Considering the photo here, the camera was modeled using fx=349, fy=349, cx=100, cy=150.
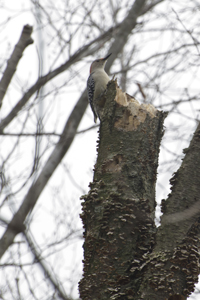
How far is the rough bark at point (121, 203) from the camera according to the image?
7.59 feet

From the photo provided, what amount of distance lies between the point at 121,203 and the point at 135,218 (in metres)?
0.15

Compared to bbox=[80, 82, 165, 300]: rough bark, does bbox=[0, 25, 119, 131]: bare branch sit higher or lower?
higher

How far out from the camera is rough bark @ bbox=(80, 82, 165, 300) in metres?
2.31

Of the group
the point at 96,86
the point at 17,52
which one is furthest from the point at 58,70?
the point at 17,52

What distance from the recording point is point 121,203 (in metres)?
2.56

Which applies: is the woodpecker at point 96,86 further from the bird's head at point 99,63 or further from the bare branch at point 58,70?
the bare branch at point 58,70

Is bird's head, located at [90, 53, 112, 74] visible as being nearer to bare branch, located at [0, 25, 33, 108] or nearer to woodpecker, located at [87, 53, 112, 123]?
woodpecker, located at [87, 53, 112, 123]

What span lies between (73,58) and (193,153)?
4.22m

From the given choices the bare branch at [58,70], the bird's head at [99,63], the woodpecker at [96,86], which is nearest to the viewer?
the bare branch at [58,70]

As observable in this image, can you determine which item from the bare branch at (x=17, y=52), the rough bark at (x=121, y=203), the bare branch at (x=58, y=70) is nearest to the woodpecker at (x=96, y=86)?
the bare branch at (x=58, y=70)

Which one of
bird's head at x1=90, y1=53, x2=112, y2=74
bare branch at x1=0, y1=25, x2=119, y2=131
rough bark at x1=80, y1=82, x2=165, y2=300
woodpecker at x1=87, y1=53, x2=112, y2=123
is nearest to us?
rough bark at x1=80, y1=82, x2=165, y2=300

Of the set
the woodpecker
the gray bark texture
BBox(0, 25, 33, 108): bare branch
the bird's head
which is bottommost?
the gray bark texture

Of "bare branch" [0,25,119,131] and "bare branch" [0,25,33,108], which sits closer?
"bare branch" [0,25,33,108]

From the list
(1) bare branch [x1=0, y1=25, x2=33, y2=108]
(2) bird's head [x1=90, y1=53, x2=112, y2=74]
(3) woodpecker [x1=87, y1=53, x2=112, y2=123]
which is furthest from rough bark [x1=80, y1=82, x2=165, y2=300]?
(2) bird's head [x1=90, y1=53, x2=112, y2=74]
